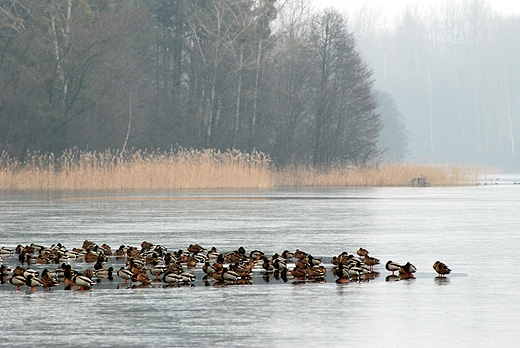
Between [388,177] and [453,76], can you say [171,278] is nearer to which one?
[388,177]

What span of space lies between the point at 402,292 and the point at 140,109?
147 feet

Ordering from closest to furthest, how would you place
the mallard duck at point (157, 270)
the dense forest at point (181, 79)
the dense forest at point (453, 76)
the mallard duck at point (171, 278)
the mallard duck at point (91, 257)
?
the mallard duck at point (171, 278), the mallard duck at point (157, 270), the mallard duck at point (91, 257), the dense forest at point (181, 79), the dense forest at point (453, 76)

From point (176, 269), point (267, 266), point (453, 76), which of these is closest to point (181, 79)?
point (267, 266)

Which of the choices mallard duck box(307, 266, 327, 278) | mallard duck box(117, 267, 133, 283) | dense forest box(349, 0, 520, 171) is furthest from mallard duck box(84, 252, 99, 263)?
dense forest box(349, 0, 520, 171)

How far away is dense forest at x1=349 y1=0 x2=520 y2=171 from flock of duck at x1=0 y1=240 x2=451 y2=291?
114 meters

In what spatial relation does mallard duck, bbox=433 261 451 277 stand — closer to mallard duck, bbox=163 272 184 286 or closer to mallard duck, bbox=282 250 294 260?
mallard duck, bbox=282 250 294 260

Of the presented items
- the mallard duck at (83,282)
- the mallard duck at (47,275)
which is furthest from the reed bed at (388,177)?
the mallard duck at (83,282)

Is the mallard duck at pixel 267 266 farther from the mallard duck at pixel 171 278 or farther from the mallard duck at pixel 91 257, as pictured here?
the mallard duck at pixel 91 257

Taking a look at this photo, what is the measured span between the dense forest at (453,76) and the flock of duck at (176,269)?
113999 mm

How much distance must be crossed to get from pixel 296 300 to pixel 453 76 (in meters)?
147

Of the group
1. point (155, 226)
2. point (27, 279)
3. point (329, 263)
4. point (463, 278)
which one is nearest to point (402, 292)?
point (463, 278)

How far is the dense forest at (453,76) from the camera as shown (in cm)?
13825

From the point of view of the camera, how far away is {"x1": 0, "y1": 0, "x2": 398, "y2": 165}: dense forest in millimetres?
47875

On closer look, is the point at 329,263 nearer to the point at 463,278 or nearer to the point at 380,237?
the point at 463,278
